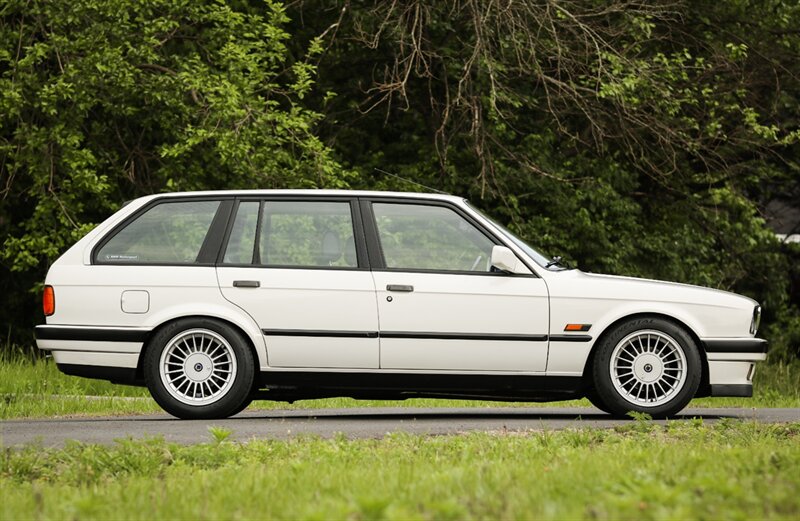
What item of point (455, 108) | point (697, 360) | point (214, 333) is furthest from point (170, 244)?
point (455, 108)

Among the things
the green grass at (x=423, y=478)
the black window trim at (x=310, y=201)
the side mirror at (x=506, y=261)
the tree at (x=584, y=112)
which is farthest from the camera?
the tree at (x=584, y=112)

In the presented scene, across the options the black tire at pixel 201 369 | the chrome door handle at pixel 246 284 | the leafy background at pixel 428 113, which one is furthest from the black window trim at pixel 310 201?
the leafy background at pixel 428 113

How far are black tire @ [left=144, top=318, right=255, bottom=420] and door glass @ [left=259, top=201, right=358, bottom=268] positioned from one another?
66 cm

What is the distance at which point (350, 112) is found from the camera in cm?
2061

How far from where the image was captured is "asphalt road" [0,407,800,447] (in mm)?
8367

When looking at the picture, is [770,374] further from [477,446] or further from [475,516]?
[475,516]

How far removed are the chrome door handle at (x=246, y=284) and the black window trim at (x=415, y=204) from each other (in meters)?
0.87

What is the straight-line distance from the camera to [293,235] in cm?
951

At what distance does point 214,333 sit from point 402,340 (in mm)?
1387

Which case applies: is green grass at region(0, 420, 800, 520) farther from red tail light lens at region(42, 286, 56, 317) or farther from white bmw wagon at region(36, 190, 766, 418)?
red tail light lens at region(42, 286, 56, 317)

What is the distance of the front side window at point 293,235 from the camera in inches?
372

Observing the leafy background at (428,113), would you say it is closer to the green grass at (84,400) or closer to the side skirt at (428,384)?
the green grass at (84,400)

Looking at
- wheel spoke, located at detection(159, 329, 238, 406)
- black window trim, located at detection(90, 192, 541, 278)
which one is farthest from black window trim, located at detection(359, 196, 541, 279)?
wheel spoke, located at detection(159, 329, 238, 406)

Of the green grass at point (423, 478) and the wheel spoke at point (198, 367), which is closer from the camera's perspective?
the green grass at point (423, 478)
